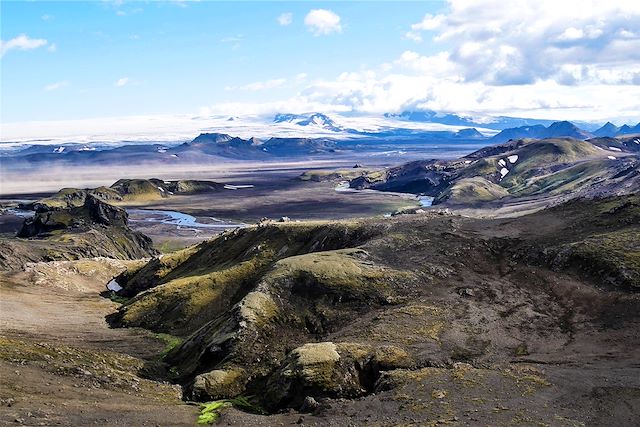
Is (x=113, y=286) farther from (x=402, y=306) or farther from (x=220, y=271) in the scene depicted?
(x=402, y=306)

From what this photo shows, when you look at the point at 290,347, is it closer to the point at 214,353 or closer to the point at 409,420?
the point at 214,353

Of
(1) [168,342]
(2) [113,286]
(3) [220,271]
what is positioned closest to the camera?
(1) [168,342]

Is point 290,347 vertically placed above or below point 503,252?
below

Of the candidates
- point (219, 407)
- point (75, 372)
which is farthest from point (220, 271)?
point (219, 407)

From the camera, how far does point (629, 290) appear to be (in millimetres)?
76500

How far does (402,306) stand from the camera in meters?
79.2

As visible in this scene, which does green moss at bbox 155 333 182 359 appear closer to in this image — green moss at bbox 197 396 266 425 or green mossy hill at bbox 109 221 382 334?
green mossy hill at bbox 109 221 382 334

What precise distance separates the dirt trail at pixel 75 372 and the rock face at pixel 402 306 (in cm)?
560

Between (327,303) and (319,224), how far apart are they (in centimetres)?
3993

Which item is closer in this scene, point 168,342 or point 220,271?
point 168,342

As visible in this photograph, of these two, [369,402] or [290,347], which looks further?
[290,347]

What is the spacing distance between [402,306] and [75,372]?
42.3 m

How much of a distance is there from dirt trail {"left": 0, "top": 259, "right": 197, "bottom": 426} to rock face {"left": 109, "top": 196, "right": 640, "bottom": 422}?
5.60m

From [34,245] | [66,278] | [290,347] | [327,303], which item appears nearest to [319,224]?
[327,303]
